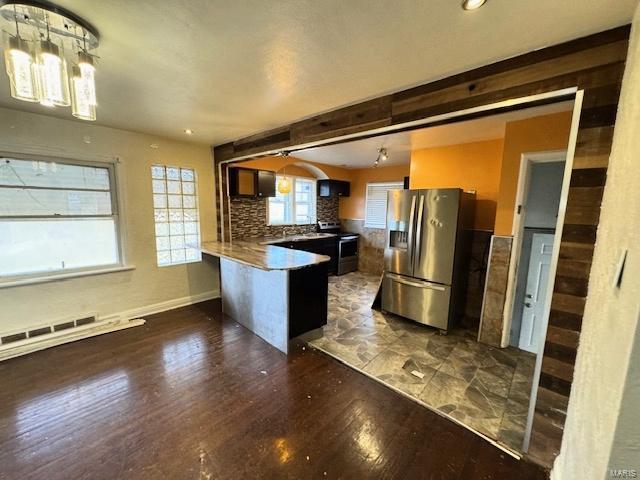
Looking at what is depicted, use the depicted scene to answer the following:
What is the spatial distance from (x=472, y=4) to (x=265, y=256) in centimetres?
260

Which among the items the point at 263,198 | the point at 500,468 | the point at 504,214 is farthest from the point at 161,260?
the point at 504,214

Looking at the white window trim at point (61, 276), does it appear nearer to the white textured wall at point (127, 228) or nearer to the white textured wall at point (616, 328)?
the white textured wall at point (127, 228)

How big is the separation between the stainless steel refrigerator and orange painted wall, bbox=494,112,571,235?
0.40 m

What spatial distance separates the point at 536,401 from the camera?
1.50 metres

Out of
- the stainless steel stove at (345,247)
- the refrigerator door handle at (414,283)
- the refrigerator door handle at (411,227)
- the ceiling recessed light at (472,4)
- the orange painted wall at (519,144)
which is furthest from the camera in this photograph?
the stainless steel stove at (345,247)

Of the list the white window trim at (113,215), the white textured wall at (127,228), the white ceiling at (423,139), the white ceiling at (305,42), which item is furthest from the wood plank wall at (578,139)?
the white window trim at (113,215)

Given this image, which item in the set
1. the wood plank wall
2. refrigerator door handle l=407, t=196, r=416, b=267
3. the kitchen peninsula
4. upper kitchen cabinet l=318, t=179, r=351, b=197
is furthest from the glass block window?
the wood plank wall

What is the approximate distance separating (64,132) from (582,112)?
4.44 metres

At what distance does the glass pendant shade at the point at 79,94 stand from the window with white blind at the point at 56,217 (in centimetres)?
216

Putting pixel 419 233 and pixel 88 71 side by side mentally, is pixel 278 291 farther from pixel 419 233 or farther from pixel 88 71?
pixel 88 71

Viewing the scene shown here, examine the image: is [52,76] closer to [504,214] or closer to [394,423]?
[394,423]

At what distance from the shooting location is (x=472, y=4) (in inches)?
43.3

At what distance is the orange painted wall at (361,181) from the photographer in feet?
17.7

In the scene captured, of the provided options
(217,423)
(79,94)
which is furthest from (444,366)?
(79,94)
